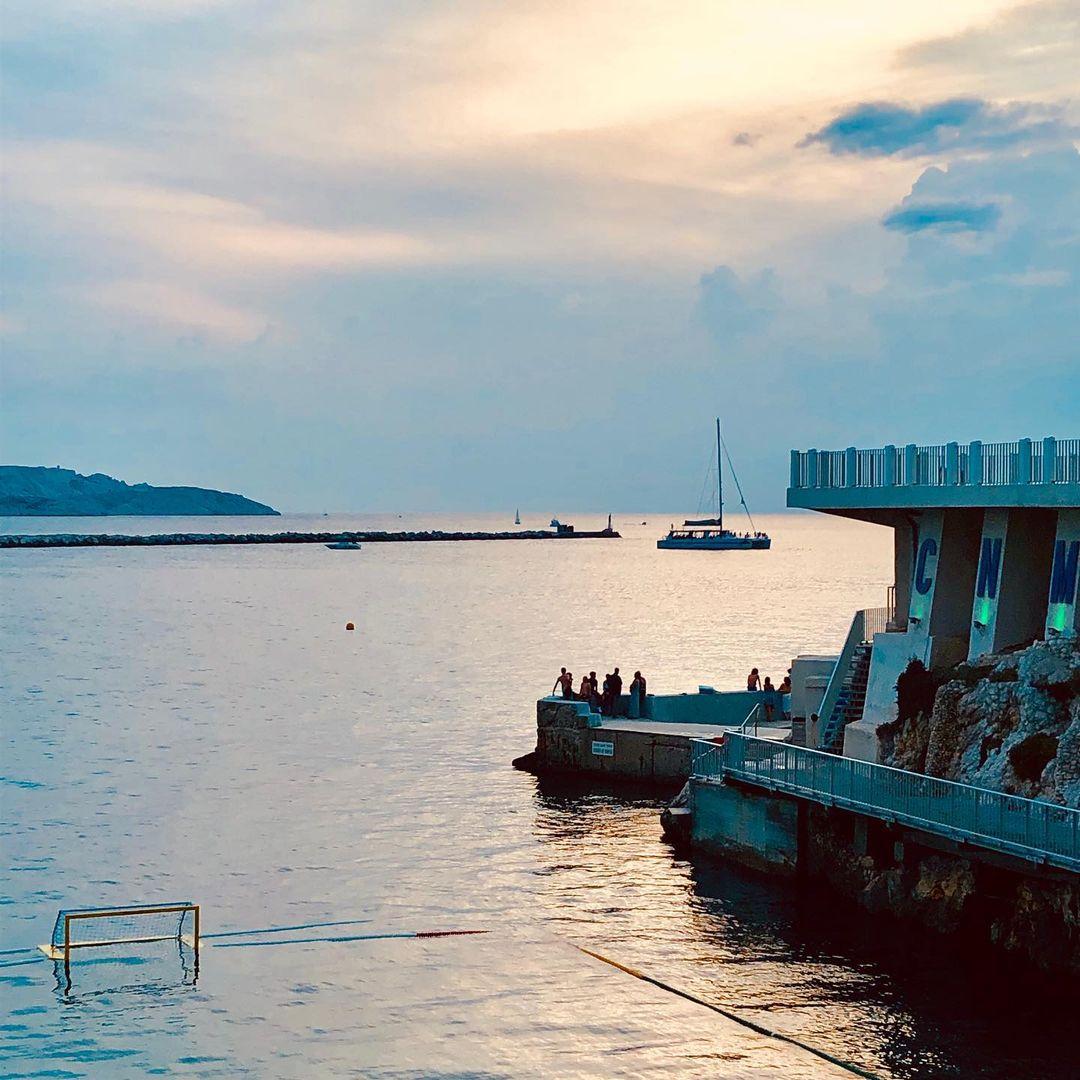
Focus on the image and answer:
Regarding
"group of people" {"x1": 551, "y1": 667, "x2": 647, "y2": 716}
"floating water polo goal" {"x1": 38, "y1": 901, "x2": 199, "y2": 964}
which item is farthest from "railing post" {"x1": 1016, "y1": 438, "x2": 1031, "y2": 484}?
"group of people" {"x1": 551, "y1": 667, "x2": 647, "y2": 716}

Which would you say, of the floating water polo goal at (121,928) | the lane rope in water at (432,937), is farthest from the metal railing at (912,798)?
the floating water polo goal at (121,928)

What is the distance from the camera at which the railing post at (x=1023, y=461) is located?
31.1m

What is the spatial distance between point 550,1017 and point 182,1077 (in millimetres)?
5877

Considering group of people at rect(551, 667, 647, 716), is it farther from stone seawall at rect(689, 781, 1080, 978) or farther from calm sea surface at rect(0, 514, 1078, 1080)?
stone seawall at rect(689, 781, 1080, 978)

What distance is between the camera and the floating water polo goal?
92.3ft

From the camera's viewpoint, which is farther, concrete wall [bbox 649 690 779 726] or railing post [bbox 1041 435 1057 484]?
concrete wall [bbox 649 690 779 726]

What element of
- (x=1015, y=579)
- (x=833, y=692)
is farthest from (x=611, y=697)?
(x=1015, y=579)

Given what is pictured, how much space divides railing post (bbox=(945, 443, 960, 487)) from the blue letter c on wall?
1837mm

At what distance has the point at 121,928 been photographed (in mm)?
30516

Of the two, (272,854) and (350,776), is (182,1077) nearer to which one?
(272,854)

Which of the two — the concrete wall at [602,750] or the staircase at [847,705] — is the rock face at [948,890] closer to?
the staircase at [847,705]

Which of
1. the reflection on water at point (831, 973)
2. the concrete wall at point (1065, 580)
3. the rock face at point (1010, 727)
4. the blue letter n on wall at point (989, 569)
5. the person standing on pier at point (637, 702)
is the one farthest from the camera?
the person standing on pier at point (637, 702)

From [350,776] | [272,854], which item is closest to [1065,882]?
[272,854]

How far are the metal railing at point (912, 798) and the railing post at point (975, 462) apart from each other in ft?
21.7
